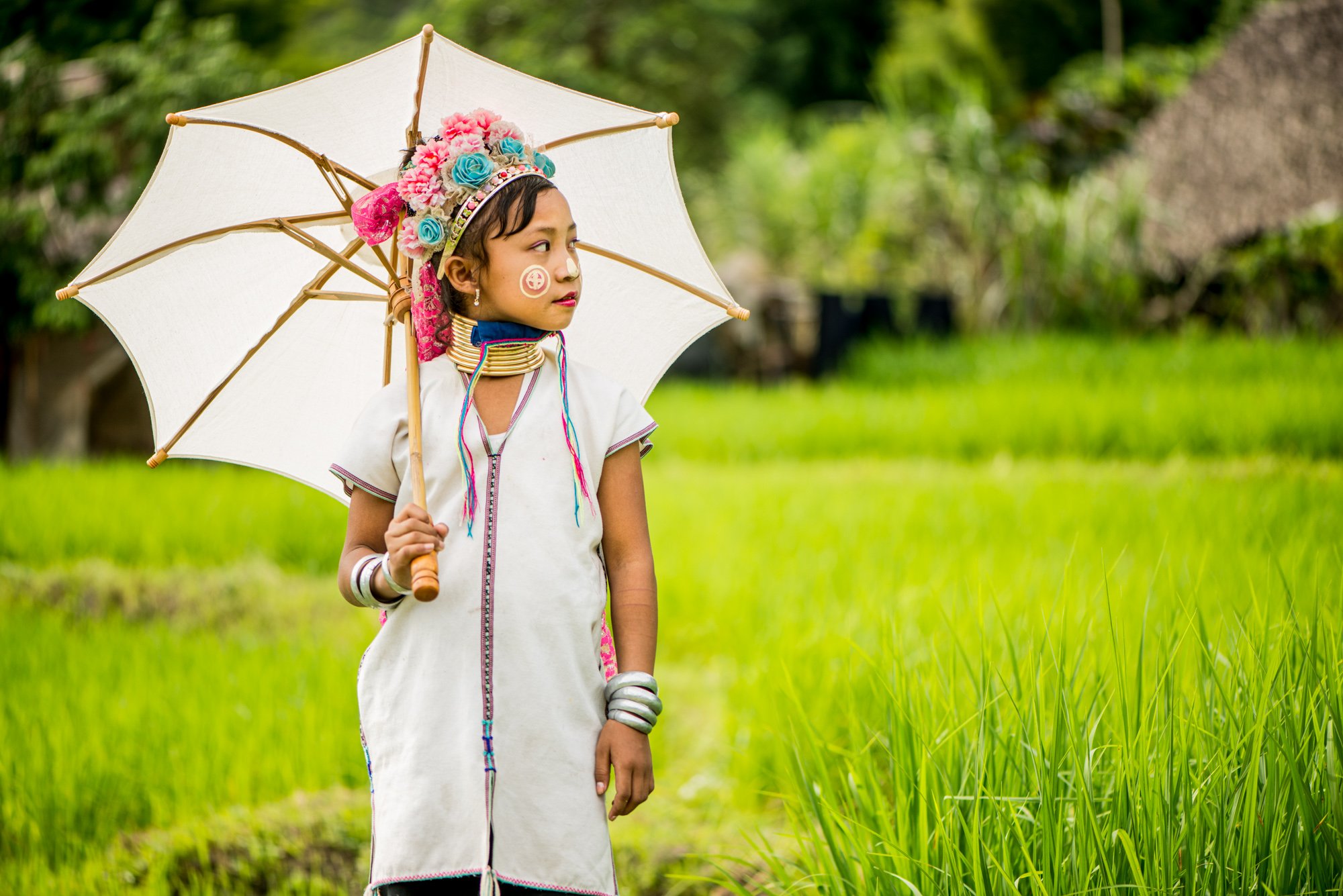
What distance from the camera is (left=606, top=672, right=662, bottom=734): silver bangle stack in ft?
5.32

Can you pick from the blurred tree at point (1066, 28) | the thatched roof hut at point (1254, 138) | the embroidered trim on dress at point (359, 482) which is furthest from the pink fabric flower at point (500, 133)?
the blurred tree at point (1066, 28)

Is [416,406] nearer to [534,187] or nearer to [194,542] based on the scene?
[534,187]

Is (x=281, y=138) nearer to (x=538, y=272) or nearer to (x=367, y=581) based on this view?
(x=538, y=272)

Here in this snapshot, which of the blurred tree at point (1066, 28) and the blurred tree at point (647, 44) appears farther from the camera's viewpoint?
the blurred tree at point (1066, 28)

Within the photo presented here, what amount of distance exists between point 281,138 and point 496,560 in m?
0.77

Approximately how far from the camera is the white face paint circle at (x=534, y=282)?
5.43 feet

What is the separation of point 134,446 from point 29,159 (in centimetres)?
186

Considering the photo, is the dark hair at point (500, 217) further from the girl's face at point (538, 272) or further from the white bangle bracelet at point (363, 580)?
the white bangle bracelet at point (363, 580)

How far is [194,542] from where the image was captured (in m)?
4.98

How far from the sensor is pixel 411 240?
1683 millimetres

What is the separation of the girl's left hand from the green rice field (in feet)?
1.33

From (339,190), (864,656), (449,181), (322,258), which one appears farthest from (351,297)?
(864,656)

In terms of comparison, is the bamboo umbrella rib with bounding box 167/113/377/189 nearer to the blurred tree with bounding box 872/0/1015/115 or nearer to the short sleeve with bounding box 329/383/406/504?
the short sleeve with bounding box 329/383/406/504

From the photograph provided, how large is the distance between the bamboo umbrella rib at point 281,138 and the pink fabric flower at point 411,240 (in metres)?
0.23
